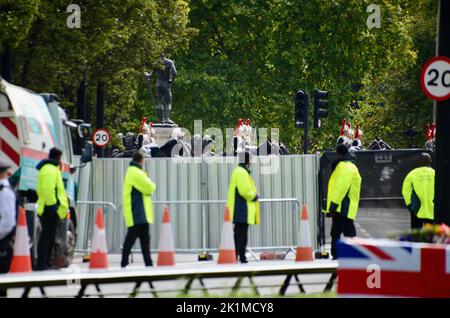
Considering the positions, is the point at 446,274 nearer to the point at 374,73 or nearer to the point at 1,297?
the point at 1,297

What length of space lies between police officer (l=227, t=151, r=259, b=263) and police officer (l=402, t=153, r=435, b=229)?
2.70m

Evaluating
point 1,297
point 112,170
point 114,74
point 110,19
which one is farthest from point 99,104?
point 1,297

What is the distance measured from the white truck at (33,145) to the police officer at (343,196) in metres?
3.60

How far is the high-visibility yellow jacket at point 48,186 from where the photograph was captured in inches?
742

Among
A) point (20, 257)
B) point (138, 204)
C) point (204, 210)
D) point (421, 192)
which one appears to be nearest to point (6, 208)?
point (20, 257)

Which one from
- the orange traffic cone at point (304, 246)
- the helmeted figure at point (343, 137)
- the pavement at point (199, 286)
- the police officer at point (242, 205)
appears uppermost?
the helmeted figure at point (343, 137)

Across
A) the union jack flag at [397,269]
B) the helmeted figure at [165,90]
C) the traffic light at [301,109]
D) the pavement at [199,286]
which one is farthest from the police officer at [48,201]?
the helmeted figure at [165,90]

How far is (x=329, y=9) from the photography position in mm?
59906

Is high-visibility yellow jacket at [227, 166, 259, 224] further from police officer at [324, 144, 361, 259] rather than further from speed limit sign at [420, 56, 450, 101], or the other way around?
speed limit sign at [420, 56, 450, 101]

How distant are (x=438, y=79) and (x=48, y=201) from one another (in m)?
5.00

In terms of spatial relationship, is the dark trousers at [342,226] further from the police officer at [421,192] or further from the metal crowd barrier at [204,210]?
the metal crowd barrier at [204,210]

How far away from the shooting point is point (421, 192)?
72.4 feet

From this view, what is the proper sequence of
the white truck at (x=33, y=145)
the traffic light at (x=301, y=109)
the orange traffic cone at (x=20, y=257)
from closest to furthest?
the orange traffic cone at (x=20, y=257) → the white truck at (x=33, y=145) → the traffic light at (x=301, y=109)

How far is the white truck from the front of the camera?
63.6ft
